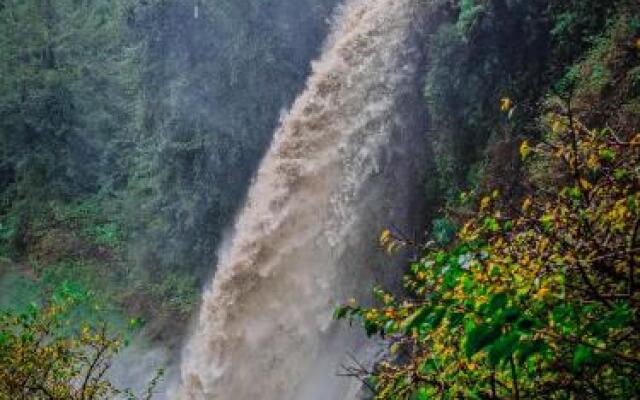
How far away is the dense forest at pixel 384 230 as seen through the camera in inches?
115

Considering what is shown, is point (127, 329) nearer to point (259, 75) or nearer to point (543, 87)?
point (259, 75)

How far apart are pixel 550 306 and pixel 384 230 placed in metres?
5.94

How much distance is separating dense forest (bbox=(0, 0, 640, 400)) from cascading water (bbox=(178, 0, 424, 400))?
1.55 feet

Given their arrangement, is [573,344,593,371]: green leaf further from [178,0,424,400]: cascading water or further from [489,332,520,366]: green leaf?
[178,0,424,400]: cascading water

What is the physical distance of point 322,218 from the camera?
35.9 feet

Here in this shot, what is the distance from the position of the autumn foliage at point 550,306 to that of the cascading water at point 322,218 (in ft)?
22.4

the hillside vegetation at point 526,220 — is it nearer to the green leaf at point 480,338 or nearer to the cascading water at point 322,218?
the green leaf at point 480,338

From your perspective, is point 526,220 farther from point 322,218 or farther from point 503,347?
point 322,218

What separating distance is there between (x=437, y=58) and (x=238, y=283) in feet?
17.0

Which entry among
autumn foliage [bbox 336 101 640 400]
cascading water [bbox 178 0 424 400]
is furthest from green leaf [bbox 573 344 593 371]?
cascading water [bbox 178 0 424 400]

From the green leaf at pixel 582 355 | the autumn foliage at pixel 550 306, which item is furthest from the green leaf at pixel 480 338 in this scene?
the green leaf at pixel 582 355

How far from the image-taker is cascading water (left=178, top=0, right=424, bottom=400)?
1065 centimetres

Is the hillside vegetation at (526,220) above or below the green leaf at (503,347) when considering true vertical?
below

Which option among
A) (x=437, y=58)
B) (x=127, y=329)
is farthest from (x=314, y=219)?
(x=127, y=329)
